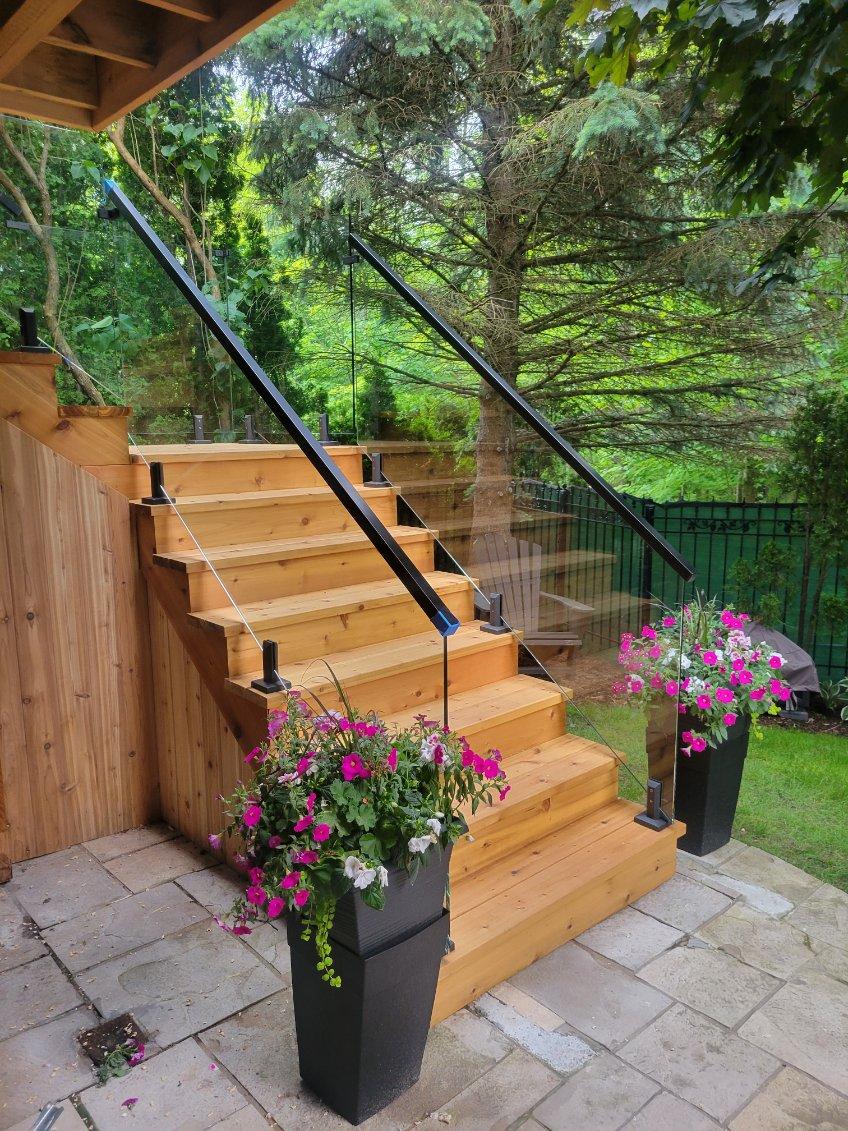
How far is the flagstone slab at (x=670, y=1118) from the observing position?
5.77 ft

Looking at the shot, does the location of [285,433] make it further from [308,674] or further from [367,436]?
[367,436]

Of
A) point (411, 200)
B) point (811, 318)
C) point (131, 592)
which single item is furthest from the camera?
point (411, 200)

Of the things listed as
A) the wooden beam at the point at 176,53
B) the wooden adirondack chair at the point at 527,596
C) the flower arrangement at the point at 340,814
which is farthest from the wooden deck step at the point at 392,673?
the wooden beam at the point at 176,53

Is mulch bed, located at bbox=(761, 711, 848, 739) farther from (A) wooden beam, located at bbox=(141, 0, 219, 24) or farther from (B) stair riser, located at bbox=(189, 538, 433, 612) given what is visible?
(A) wooden beam, located at bbox=(141, 0, 219, 24)

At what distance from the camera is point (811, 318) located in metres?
4.45

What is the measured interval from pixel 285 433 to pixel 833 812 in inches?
112

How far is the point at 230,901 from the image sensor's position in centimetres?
263

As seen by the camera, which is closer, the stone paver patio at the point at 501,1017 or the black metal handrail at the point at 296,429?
the stone paver patio at the point at 501,1017

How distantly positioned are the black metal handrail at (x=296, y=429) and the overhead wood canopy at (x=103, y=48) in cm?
33

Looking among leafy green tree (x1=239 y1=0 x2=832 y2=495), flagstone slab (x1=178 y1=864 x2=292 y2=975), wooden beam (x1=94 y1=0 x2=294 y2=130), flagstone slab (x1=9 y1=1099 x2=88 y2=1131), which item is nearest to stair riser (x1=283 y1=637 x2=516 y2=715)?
flagstone slab (x1=178 y1=864 x2=292 y2=975)

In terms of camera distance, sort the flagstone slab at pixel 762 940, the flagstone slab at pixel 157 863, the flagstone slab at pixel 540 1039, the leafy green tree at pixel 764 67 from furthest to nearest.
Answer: the flagstone slab at pixel 157 863 < the flagstone slab at pixel 762 940 < the flagstone slab at pixel 540 1039 < the leafy green tree at pixel 764 67

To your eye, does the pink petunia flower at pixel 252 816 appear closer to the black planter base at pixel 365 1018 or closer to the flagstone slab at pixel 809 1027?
the black planter base at pixel 365 1018

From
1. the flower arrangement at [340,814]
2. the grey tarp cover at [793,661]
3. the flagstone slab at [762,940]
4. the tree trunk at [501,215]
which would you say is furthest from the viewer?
the grey tarp cover at [793,661]

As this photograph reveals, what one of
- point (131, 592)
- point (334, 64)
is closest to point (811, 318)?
point (334, 64)
